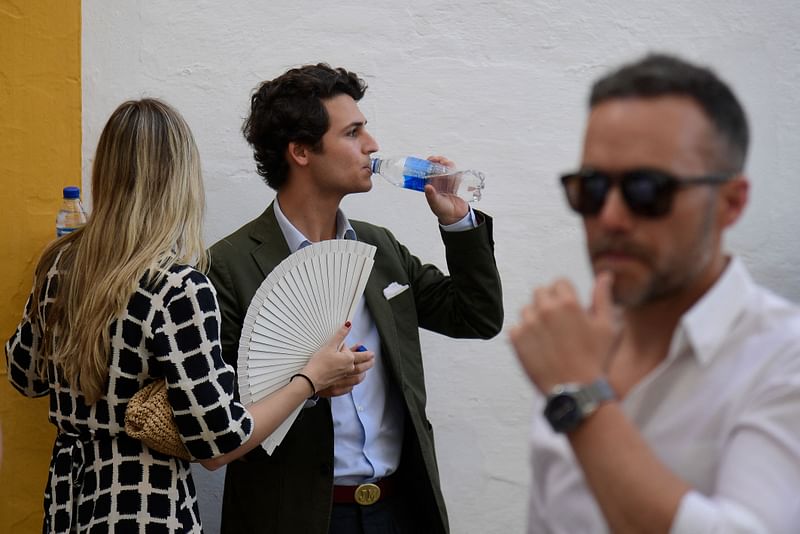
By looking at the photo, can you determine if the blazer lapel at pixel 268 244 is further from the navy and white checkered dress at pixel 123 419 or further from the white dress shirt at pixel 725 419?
the white dress shirt at pixel 725 419

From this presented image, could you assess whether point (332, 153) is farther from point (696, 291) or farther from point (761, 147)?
point (696, 291)

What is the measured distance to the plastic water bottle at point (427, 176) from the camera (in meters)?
3.42

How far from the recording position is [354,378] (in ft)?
9.52

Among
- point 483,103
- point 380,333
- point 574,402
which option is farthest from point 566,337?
point 483,103

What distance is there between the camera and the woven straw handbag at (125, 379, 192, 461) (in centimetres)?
254

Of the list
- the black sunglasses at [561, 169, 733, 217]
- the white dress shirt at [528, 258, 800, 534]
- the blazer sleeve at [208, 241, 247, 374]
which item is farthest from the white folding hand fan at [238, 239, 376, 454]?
the black sunglasses at [561, 169, 733, 217]

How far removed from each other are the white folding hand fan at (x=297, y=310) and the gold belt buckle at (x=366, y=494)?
12.7 inches

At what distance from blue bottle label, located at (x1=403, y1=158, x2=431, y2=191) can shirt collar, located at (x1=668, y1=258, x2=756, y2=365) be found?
1.97 meters

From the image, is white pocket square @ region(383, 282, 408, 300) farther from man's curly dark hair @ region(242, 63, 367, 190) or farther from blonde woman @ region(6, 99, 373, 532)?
blonde woman @ region(6, 99, 373, 532)

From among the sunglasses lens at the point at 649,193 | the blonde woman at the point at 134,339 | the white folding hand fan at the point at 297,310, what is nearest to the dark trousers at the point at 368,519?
the white folding hand fan at the point at 297,310

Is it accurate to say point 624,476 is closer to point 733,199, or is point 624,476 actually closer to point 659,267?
point 659,267

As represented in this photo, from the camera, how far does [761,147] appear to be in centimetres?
378

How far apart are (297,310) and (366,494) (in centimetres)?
58

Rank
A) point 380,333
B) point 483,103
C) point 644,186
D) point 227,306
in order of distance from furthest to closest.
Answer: point 483,103 < point 380,333 < point 227,306 < point 644,186
